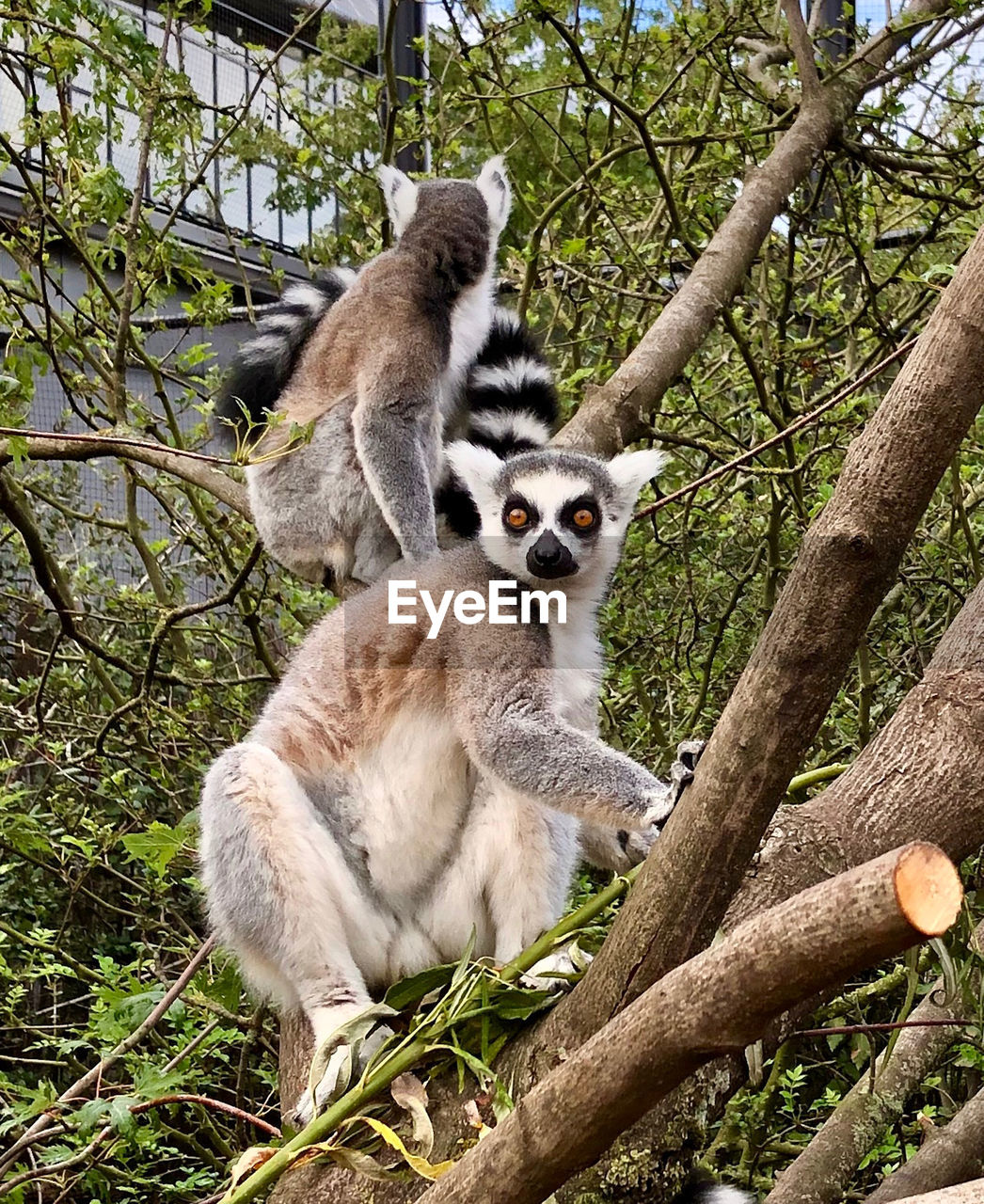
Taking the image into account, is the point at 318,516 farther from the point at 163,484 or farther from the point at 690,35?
the point at 690,35

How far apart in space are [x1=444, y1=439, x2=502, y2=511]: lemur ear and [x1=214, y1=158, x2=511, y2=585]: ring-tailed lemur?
75cm

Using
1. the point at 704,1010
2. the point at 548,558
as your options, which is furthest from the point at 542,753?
the point at 704,1010

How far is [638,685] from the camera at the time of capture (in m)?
4.79

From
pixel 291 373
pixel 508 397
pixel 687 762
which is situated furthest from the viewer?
pixel 291 373

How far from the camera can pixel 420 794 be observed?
296cm

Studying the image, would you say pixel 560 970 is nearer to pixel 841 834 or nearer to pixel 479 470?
pixel 841 834

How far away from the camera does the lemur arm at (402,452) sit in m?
4.26

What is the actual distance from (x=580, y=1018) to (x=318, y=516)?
275 cm

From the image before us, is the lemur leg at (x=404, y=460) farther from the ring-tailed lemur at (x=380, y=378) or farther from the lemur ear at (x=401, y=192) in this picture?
the lemur ear at (x=401, y=192)

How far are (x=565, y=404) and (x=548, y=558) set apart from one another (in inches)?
86.4

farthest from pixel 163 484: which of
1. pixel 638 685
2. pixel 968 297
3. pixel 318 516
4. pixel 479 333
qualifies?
pixel 968 297

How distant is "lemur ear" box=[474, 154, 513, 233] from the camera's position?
478cm

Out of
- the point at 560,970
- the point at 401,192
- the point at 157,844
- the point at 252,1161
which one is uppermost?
the point at 401,192

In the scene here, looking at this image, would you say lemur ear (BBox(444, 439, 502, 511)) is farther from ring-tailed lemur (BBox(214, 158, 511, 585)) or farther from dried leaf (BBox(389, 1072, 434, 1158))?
dried leaf (BBox(389, 1072, 434, 1158))
